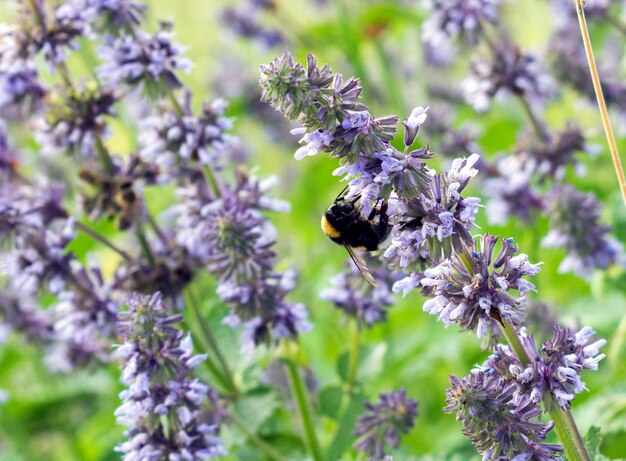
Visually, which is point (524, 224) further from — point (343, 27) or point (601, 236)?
point (343, 27)

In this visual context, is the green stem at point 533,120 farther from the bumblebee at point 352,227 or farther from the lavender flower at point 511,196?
the bumblebee at point 352,227

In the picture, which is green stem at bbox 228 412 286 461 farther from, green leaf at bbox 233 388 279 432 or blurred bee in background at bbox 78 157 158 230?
blurred bee in background at bbox 78 157 158 230

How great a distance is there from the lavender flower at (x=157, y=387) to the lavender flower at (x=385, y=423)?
73 centimetres

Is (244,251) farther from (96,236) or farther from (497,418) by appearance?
(497,418)

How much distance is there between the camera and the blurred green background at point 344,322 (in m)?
4.95

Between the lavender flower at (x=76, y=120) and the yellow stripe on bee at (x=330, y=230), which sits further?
the lavender flower at (x=76, y=120)

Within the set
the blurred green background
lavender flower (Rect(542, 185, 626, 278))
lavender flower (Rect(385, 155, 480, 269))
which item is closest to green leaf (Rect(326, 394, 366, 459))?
the blurred green background

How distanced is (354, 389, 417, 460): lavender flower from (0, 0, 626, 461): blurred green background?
21 cm

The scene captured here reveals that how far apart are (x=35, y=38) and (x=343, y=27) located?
10.9ft

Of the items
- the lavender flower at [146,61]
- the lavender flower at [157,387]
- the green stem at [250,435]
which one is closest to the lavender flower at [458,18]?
the lavender flower at [146,61]

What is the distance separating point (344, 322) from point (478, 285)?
2165mm

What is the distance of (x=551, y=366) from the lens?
269 cm

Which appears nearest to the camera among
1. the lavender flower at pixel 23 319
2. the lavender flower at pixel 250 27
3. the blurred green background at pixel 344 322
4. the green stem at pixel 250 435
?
the green stem at pixel 250 435

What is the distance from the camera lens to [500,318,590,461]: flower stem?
8.69 ft
